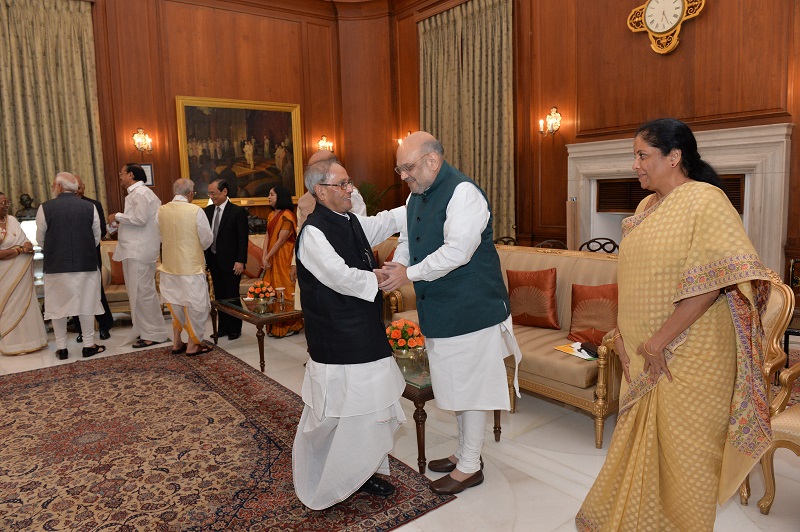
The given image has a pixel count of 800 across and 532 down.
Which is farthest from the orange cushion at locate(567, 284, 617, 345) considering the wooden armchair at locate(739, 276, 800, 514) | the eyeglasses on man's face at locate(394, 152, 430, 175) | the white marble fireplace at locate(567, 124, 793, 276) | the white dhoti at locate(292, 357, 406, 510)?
the white marble fireplace at locate(567, 124, 793, 276)

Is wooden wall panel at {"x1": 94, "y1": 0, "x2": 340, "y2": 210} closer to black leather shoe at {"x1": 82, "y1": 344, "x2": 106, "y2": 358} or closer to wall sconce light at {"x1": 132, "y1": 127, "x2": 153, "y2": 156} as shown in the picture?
wall sconce light at {"x1": 132, "y1": 127, "x2": 153, "y2": 156}

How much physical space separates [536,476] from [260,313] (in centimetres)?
305

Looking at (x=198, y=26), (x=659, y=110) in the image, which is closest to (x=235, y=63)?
(x=198, y=26)

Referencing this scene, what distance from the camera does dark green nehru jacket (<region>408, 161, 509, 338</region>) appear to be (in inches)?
106

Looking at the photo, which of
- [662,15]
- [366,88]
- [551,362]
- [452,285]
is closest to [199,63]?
[366,88]

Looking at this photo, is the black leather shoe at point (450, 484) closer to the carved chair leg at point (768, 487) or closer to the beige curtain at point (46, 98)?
the carved chair leg at point (768, 487)

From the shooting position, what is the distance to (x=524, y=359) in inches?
151

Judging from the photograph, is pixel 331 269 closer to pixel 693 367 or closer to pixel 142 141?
pixel 693 367

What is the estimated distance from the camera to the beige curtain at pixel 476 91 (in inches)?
337

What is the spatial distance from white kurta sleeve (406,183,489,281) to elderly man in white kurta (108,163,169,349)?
4.04 m

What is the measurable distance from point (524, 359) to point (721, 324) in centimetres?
181

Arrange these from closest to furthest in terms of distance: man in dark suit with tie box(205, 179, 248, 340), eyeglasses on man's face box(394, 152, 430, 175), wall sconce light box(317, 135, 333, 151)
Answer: eyeglasses on man's face box(394, 152, 430, 175) → man in dark suit with tie box(205, 179, 248, 340) → wall sconce light box(317, 135, 333, 151)

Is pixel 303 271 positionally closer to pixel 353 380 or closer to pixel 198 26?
pixel 353 380

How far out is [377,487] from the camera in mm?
2924
